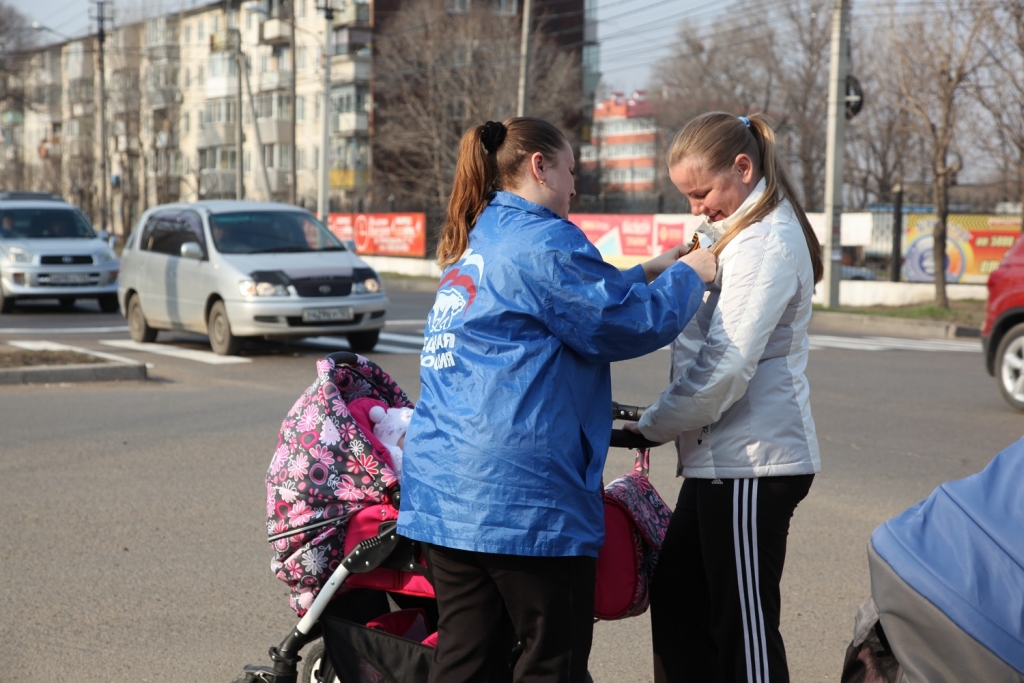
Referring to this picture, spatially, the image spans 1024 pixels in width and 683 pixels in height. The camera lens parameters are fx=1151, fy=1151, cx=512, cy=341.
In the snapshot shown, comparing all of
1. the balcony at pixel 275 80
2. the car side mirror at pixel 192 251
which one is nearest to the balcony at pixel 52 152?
the balcony at pixel 275 80

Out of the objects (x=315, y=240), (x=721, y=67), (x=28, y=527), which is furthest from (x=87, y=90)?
(x=28, y=527)

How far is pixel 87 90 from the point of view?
234ft

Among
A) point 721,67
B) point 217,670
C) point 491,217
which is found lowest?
point 217,670

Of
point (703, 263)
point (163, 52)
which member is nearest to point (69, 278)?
point (703, 263)

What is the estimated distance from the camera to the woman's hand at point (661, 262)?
283cm

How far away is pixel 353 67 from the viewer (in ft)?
206

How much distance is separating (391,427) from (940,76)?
2024cm

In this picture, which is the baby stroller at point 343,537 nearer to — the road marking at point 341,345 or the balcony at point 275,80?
the road marking at point 341,345

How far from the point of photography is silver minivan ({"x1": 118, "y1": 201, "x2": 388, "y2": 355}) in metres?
13.0

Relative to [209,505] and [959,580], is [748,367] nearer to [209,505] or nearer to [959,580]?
[959,580]

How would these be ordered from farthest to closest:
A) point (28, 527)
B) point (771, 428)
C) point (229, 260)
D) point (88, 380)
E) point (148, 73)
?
point (148, 73)
point (229, 260)
point (88, 380)
point (28, 527)
point (771, 428)

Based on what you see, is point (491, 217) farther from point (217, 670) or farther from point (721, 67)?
point (721, 67)

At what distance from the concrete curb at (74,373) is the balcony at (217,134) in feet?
216

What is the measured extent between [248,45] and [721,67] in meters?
35.3
